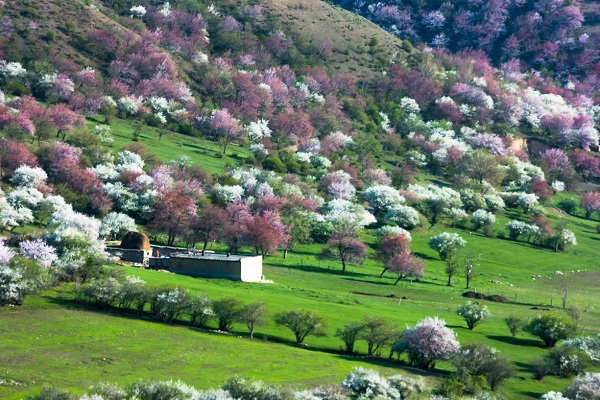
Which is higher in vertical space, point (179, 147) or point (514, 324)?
point (179, 147)

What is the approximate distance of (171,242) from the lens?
368 feet

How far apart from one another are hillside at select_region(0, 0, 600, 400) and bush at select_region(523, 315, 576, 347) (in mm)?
186

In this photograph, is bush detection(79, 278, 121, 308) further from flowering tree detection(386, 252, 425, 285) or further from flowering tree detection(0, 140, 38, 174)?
flowering tree detection(0, 140, 38, 174)

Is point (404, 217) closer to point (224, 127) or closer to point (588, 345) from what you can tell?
point (224, 127)

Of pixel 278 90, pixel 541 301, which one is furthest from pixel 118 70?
pixel 541 301

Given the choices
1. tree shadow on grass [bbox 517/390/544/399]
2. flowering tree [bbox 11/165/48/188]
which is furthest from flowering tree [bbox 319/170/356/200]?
tree shadow on grass [bbox 517/390/544/399]

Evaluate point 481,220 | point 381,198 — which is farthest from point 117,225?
point 481,220

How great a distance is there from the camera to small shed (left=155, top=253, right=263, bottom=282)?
97.2 m

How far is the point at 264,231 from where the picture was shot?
111562 mm

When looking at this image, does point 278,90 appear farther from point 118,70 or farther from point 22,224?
point 22,224

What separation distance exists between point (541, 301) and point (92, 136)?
57.8 metres

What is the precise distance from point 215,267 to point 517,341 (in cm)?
2654

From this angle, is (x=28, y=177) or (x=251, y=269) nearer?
(x=251, y=269)

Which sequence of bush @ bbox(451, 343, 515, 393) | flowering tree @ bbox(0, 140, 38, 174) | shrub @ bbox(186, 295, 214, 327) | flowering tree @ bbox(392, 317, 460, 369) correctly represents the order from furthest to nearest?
flowering tree @ bbox(0, 140, 38, 174) → shrub @ bbox(186, 295, 214, 327) → flowering tree @ bbox(392, 317, 460, 369) → bush @ bbox(451, 343, 515, 393)
